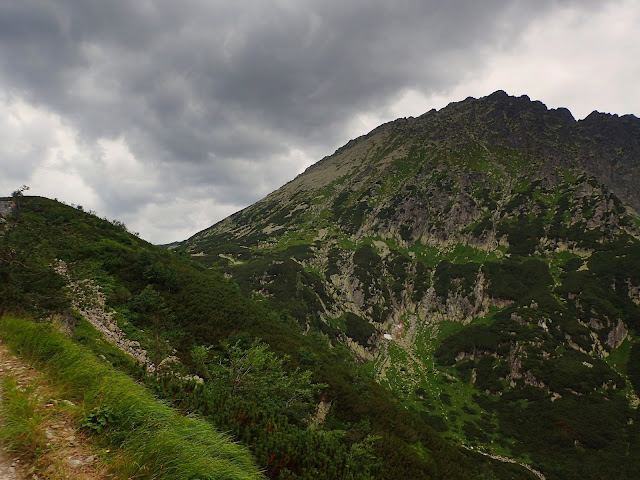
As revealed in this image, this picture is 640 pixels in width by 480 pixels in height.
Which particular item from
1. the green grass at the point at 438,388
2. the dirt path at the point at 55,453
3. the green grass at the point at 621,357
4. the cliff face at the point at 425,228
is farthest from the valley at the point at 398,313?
the dirt path at the point at 55,453

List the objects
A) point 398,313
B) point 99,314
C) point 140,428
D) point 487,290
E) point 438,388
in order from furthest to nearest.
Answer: point 398,313 → point 487,290 → point 438,388 → point 99,314 → point 140,428

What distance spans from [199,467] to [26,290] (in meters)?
13.0

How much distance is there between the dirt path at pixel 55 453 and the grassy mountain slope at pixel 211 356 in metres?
0.48

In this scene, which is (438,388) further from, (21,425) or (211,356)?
(21,425)

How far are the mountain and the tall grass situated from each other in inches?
2713

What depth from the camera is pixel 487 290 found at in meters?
109

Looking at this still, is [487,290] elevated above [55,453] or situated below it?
below

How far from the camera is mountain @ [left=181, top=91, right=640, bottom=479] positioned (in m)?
66.9

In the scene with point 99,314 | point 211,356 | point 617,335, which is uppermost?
point 99,314

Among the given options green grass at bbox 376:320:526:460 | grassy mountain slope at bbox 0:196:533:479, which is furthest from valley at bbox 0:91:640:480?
green grass at bbox 376:320:526:460

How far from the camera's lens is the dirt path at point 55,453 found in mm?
3378

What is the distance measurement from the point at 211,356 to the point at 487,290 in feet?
367

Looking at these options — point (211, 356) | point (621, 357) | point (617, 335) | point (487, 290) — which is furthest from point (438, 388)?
point (211, 356)

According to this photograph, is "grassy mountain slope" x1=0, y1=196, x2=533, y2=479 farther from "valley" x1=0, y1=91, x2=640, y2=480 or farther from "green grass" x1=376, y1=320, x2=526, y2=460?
"green grass" x1=376, y1=320, x2=526, y2=460
